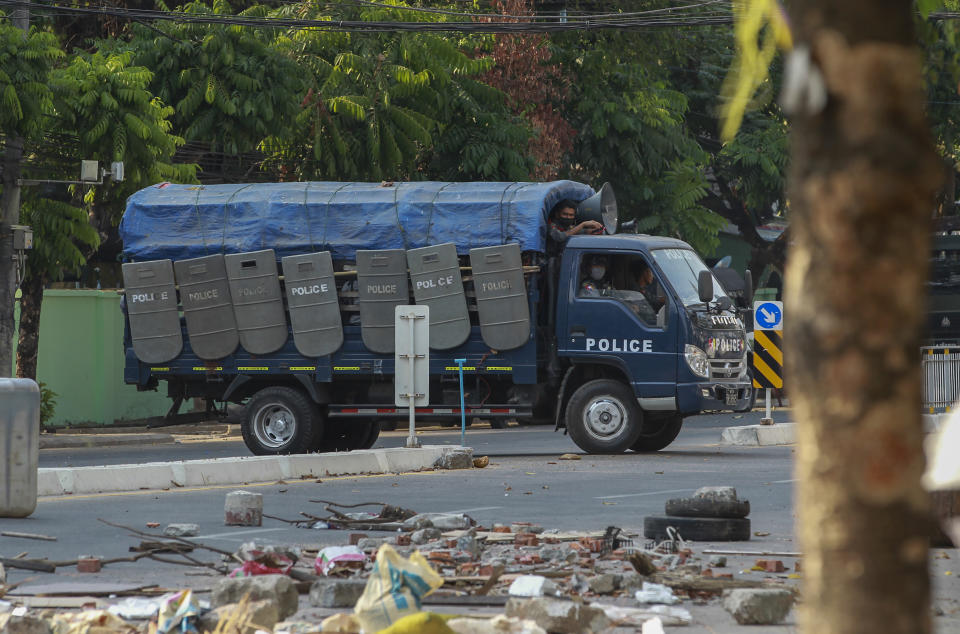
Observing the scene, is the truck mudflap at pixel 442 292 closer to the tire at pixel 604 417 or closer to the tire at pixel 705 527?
the tire at pixel 604 417

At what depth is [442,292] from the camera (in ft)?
61.0

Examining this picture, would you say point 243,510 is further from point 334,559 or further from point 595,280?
point 595,280

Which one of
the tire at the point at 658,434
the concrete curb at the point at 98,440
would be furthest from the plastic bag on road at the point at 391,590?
the concrete curb at the point at 98,440

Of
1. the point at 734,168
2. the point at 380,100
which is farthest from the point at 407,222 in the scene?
the point at 734,168

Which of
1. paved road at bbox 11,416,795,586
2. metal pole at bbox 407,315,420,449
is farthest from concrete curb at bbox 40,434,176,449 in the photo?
metal pole at bbox 407,315,420,449

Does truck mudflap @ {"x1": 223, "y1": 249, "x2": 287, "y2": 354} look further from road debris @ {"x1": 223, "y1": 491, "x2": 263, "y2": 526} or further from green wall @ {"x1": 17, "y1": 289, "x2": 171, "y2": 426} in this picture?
road debris @ {"x1": 223, "y1": 491, "x2": 263, "y2": 526}

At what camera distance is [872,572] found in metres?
2.49

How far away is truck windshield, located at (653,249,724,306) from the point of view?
60.4 feet

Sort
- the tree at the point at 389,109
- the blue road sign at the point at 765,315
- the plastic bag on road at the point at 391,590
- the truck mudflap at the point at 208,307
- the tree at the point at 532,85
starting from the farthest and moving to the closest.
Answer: the tree at the point at 532,85
the tree at the point at 389,109
the blue road sign at the point at 765,315
the truck mudflap at the point at 208,307
the plastic bag on road at the point at 391,590

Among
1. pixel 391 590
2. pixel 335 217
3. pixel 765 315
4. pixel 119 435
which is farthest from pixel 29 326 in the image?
pixel 391 590

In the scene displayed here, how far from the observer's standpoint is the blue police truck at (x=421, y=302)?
60.1ft

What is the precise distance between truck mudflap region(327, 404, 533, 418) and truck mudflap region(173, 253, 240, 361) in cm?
160

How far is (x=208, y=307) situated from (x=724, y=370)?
6535 mm

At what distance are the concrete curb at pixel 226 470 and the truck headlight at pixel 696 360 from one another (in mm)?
3187
